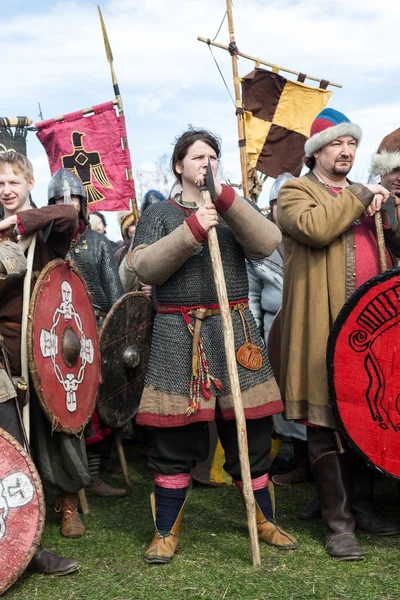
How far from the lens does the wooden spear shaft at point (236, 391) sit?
299 cm

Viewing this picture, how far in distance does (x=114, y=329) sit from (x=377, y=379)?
1628 millimetres

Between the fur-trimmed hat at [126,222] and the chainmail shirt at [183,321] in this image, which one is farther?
the fur-trimmed hat at [126,222]

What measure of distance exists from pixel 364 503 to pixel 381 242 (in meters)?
1.25

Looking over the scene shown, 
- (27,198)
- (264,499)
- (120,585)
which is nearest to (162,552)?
(120,585)

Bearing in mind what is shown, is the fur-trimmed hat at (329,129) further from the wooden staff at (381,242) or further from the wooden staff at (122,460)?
the wooden staff at (122,460)

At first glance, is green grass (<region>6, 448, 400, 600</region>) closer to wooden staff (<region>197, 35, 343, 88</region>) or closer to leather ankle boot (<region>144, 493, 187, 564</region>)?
leather ankle boot (<region>144, 493, 187, 564</region>)

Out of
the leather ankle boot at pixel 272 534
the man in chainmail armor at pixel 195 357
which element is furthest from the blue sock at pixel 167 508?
the leather ankle boot at pixel 272 534

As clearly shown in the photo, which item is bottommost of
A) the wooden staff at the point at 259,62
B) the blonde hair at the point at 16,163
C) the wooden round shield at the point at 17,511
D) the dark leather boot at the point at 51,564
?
the dark leather boot at the point at 51,564

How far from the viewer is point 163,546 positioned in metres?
3.17

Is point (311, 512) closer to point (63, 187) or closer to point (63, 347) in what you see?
point (63, 347)

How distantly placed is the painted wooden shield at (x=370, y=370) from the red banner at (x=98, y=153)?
154 inches

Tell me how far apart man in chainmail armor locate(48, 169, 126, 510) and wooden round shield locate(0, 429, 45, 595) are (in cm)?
175

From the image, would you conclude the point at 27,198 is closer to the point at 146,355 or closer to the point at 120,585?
the point at 146,355

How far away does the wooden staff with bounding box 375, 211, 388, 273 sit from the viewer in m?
3.23
